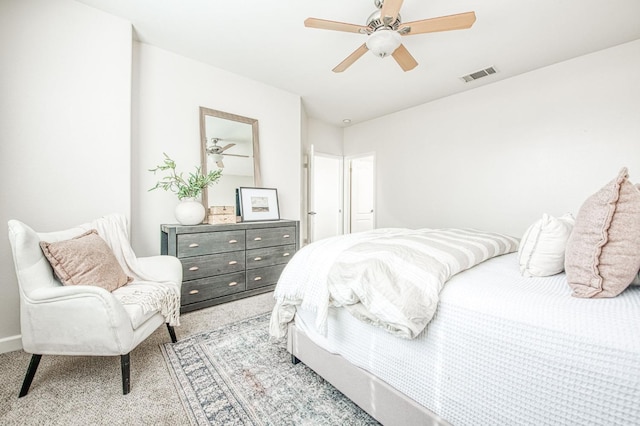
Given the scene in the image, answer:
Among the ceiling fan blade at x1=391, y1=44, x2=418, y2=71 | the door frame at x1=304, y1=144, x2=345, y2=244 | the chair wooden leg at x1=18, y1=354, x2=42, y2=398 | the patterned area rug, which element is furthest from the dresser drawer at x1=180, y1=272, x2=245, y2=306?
the ceiling fan blade at x1=391, y1=44, x2=418, y2=71

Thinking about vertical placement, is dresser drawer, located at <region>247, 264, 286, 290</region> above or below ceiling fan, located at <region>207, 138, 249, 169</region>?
below

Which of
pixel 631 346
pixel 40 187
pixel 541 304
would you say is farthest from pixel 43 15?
pixel 631 346

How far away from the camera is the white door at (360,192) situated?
529 centimetres

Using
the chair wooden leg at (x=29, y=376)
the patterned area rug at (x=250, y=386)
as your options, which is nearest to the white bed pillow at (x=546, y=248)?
the patterned area rug at (x=250, y=386)

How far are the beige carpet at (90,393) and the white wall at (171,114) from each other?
3.65 feet

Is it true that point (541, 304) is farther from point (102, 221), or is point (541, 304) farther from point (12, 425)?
point (102, 221)

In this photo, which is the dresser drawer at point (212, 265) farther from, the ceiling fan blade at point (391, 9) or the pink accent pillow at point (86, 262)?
the ceiling fan blade at point (391, 9)

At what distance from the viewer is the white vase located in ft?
8.41

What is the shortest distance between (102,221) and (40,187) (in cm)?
53

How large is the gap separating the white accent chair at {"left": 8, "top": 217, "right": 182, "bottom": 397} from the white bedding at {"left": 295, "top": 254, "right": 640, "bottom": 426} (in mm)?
1258

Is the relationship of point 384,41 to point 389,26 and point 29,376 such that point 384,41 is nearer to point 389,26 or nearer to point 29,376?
point 389,26

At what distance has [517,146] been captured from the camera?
3.15 m

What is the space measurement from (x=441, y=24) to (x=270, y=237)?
96.3 inches

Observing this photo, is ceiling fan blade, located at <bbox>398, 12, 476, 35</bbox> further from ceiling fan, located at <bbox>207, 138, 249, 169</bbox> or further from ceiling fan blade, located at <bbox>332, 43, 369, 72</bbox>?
ceiling fan, located at <bbox>207, 138, 249, 169</bbox>
